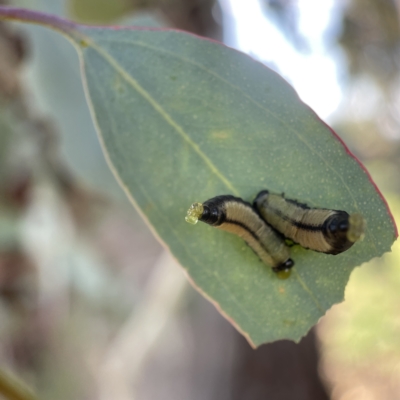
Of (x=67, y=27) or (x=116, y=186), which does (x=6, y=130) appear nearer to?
(x=116, y=186)

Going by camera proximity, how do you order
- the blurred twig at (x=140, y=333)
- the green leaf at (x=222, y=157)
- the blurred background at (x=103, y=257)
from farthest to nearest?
the blurred twig at (x=140, y=333), the blurred background at (x=103, y=257), the green leaf at (x=222, y=157)

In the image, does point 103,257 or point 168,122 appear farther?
point 103,257

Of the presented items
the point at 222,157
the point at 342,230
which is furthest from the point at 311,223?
the point at 222,157

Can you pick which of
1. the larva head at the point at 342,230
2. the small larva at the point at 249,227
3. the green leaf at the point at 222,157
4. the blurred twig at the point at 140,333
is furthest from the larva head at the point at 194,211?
the blurred twig at the point at 140,333

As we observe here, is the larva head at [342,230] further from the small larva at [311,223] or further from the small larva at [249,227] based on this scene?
the small larva at [249,227]

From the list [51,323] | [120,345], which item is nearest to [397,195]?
[120,345]

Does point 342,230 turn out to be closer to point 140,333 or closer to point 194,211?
point 194,211

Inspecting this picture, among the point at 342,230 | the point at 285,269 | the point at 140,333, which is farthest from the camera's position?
the point at 140,333
